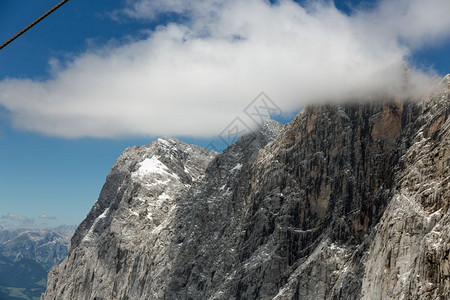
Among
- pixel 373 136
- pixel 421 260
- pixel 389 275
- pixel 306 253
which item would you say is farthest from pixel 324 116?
pixel 421 260

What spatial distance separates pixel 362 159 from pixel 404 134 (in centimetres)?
1537

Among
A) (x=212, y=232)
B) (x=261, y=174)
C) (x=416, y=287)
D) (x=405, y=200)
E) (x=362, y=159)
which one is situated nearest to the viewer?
(x=416, y=287)

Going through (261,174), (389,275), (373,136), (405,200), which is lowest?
(389,275)

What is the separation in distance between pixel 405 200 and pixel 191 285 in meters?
98.1

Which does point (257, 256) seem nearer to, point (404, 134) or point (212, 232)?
point (212, 232)

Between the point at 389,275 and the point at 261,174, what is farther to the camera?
the point at 261,174

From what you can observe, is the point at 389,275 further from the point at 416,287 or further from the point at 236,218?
the point at 236,218

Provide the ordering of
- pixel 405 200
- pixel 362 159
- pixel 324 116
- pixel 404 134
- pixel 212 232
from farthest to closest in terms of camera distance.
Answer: pixel 212 232 < pixel 324 116 < pixel 362 159 < pixel 404 134 < pixel 405 200

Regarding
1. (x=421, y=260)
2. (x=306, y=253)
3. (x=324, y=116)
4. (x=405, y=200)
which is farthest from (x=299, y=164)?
(x=421, y=260)

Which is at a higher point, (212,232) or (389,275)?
(212,232)

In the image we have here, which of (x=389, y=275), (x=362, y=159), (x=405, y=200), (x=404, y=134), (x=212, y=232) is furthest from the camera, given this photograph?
(x=212, y=232)

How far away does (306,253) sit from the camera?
472 ft

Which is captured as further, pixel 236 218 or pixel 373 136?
pixel 236 218

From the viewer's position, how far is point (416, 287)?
81438 millimetres
